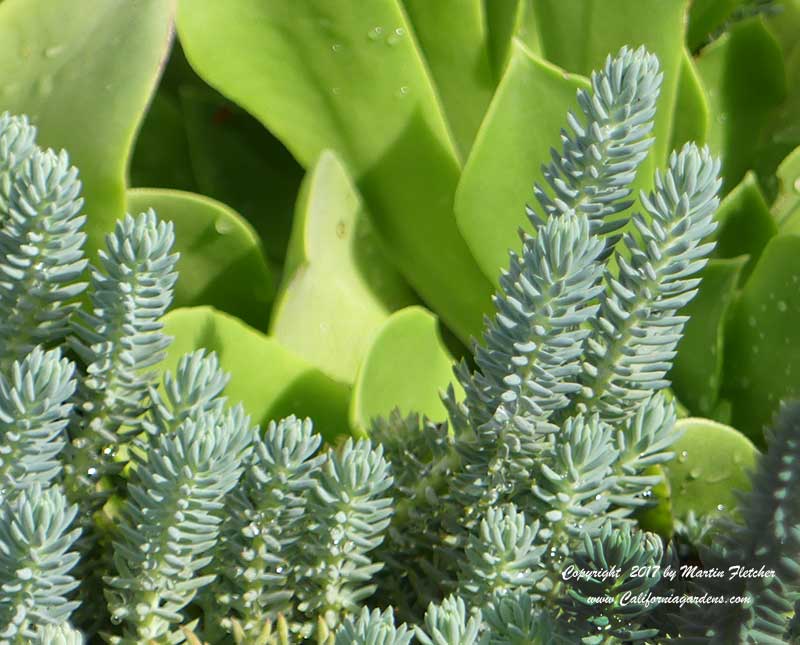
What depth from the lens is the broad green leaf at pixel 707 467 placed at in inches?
24.4

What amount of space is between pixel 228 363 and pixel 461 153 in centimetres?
32

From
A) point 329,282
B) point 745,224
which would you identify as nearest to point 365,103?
point 329,282

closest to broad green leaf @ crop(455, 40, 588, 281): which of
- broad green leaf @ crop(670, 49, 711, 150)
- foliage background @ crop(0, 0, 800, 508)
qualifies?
foliage background @ crop(0, 0, 800, 508)

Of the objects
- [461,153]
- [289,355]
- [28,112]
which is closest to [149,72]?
[28,112]

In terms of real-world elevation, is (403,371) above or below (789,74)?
below

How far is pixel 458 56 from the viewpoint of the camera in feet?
2.57

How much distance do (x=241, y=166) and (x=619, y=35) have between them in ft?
1.08

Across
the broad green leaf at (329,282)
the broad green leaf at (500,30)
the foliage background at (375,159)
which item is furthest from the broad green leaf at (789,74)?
the broad green leaf at (329,282)

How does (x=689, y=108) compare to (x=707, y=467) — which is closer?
(x=707, y=467)

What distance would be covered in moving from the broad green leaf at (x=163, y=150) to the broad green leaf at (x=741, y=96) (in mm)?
455

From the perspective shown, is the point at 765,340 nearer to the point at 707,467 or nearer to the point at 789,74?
the point at 707,467

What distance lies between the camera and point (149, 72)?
0.60 m

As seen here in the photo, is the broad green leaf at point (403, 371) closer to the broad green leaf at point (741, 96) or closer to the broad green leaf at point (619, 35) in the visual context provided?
the broad green leaf at point (619, 35)

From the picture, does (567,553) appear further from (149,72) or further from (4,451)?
(149,72)
